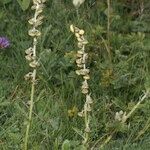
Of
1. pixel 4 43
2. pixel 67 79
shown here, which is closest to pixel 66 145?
pixel 67 79

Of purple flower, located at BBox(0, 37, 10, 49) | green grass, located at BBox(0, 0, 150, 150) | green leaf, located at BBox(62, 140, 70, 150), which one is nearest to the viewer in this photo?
green leaf, located at BBox(62, 140, 70, 150)

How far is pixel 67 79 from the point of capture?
2.73 m

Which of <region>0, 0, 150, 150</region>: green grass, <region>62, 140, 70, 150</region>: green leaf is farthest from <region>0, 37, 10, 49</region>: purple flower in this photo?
<region>62, 140, 70, 150</region>: green leaf

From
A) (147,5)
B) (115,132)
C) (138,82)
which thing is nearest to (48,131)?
(115,132)

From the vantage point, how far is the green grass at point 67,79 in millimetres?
2422

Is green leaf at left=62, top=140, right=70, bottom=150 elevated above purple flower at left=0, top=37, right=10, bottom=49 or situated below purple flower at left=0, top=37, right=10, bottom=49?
below

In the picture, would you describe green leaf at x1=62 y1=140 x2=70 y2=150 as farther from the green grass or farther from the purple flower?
the purple flower

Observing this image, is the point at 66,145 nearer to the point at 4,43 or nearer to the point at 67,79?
the point at 67,79

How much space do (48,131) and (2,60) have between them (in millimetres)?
597

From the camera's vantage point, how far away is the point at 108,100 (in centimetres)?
263

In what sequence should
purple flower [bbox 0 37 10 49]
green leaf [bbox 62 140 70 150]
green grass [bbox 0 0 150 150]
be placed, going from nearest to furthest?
green leaf [bbox 62 140 70 150] < green grass [bbox 0 0 150 150] < purple flower [bbox 0 37 10 49]

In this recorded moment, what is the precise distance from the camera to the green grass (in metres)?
2.42

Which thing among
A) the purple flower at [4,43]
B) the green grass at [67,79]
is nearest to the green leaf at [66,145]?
the green grass at [67,79]

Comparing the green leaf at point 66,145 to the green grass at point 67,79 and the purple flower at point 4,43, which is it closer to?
the green grass at point 67,79
